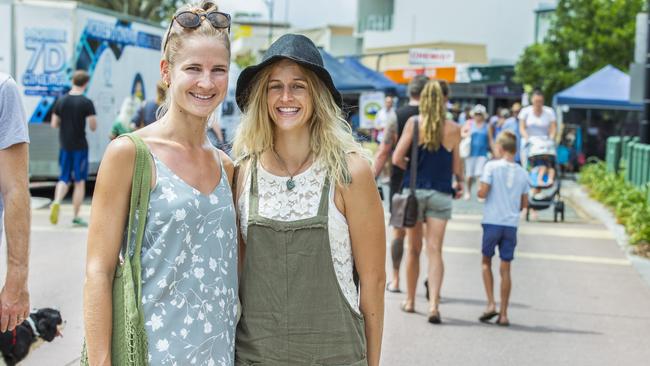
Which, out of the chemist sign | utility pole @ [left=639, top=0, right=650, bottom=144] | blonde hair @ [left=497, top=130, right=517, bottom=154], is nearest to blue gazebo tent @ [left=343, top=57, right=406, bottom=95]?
the chemist sign

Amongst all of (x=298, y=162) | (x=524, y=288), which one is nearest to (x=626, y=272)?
(x=524, y=288)

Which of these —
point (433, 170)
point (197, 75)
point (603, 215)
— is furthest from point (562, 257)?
point (197, 75)

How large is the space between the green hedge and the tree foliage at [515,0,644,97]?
23.6 feet

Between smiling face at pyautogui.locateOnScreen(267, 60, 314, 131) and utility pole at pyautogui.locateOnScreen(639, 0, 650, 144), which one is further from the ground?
utility pole at pyautogui.locateOnScreen(639, 0, 650, 144)

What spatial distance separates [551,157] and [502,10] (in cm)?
3950

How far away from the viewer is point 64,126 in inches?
499

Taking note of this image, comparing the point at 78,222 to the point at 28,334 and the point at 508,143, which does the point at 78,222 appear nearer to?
the point at 508,143

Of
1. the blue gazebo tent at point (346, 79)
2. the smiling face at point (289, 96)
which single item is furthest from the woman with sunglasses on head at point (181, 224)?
the blue gazebo tent at point (346, 79)

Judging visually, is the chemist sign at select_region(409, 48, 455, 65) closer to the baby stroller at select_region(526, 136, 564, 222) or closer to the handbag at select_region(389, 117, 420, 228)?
the baby stroller at select_region(526, 136, 564, 222)

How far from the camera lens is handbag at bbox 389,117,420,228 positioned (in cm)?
775

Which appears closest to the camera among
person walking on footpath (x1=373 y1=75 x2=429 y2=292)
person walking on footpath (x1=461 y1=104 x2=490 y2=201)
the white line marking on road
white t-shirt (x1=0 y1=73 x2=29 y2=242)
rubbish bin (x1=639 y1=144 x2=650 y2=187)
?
white t-shirt (x1=0 y1=73 x2=29 y2=242)

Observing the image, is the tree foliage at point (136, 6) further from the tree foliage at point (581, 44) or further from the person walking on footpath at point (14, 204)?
the person walking on footpath at point (14, 204)

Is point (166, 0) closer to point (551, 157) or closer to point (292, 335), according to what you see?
point (551, 157)

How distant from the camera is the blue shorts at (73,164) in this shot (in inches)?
499
